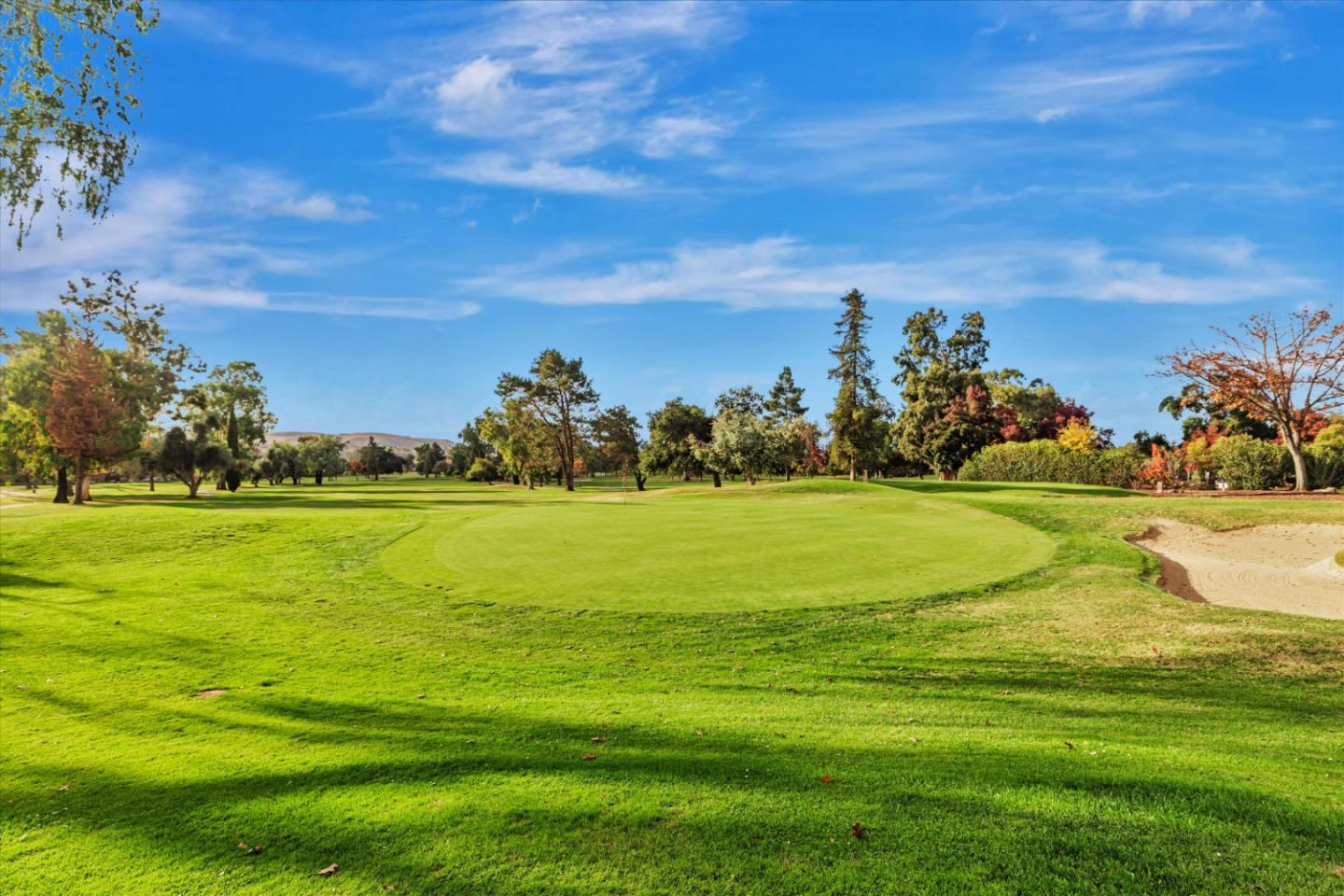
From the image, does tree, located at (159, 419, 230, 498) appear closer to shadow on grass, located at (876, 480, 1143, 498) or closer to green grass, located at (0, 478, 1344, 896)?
green grass, located at (0, 478, 1344, 896)

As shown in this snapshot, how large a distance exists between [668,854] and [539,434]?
6464 cm

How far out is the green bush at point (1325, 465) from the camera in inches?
1310

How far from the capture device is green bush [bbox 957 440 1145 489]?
40062 millimetres

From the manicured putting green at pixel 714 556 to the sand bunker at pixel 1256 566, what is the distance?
2877 millimetres

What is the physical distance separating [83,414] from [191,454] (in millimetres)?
10892

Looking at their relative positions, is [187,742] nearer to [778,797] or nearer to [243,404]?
[778,797]

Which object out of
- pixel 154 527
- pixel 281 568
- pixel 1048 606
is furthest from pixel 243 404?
pixel 1048 606

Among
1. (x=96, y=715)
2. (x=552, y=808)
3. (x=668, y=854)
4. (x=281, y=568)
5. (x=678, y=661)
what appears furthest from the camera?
(x=281, y=568)

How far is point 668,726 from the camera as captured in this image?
6.06m

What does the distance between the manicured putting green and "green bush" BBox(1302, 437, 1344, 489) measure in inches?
998

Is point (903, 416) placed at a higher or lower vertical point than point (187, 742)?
higher

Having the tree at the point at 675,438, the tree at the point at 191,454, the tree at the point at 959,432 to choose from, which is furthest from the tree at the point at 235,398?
the tree at the point at 959,432

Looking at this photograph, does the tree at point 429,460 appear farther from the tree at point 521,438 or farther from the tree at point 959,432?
the tree at point 959,432

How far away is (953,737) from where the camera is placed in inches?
227
